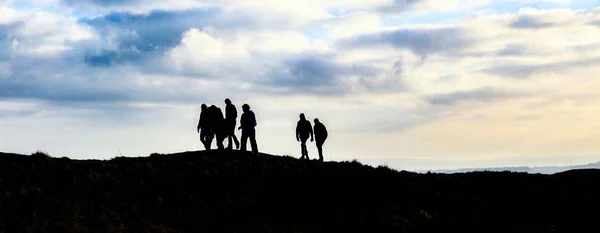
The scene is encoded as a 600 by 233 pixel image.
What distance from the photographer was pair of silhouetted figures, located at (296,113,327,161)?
30.8 metres

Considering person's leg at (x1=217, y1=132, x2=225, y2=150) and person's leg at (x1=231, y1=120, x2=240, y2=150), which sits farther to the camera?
person's leg at (x1=217, y1=132, x2=225, y2=150)

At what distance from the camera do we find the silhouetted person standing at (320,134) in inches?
1237

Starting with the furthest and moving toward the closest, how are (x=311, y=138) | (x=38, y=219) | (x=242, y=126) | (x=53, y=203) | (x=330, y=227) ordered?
(x=311, y=138) < (x=242, y=126) < (x=330, y=227) < (x=53, y=203) < (x=38, y=219)

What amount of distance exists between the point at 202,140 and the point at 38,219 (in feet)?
36.3

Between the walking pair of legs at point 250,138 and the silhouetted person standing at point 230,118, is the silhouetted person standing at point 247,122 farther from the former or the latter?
the silhouetted person standing at point 230,118

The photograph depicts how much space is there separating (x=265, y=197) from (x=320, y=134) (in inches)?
309

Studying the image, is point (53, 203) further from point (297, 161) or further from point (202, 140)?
point (297, 161)

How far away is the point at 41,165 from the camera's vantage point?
75.7 feet

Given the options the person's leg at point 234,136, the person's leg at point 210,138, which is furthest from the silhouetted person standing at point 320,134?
the person's leg at point 210,138

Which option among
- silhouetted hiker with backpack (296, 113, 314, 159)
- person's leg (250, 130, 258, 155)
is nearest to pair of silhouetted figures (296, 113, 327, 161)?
silhouetted hiker with backpack (296, 113, 314, 159)

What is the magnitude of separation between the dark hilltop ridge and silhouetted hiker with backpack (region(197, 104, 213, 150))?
110cm

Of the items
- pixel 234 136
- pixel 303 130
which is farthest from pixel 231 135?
pixel 303 130

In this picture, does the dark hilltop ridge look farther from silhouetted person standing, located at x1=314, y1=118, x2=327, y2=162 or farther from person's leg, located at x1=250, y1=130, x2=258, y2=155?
silhouetted person standing, located at x1=314, y1=118, x2=327, y2=162

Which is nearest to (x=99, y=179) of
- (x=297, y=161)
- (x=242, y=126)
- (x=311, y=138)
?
(x=242, y=126)
